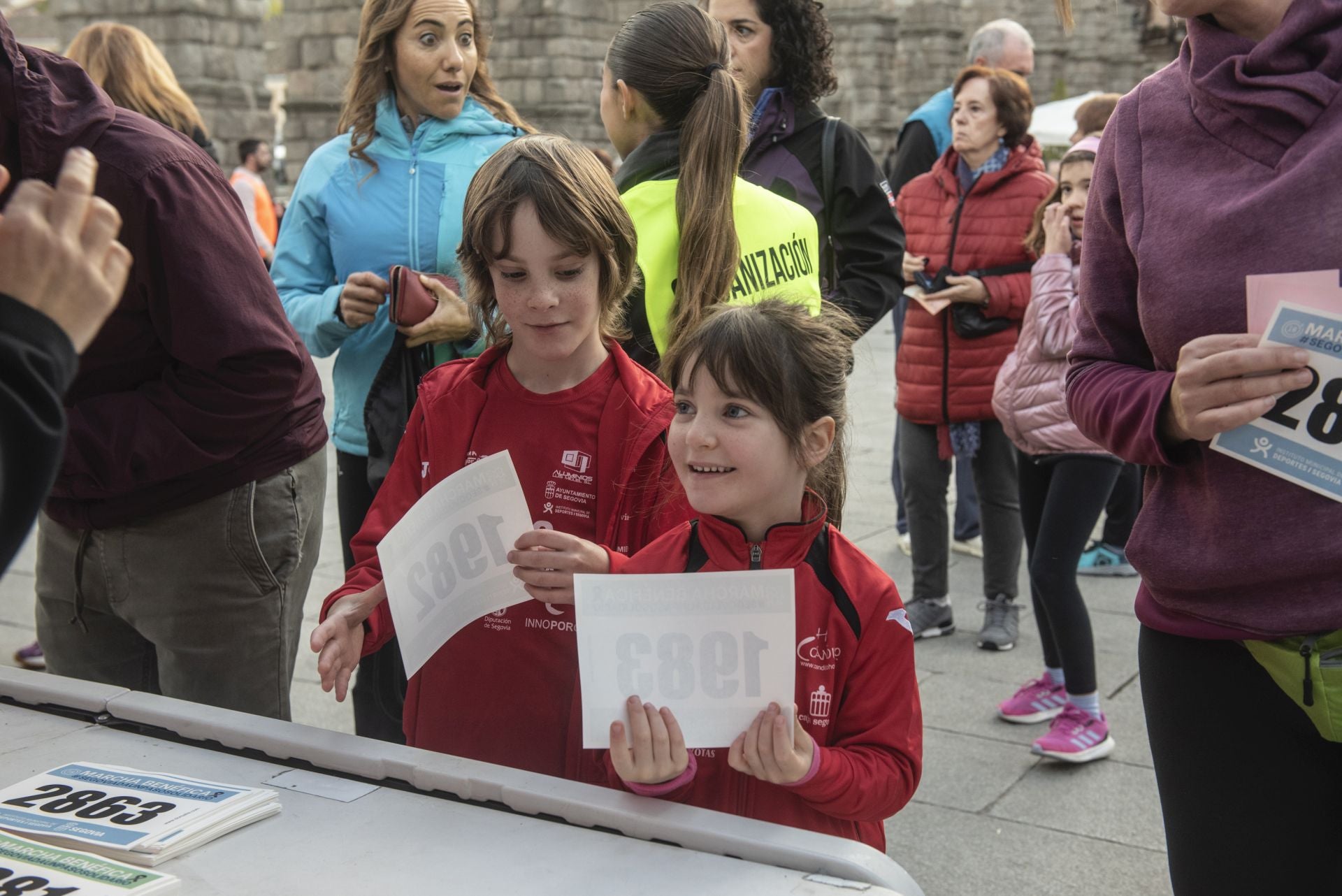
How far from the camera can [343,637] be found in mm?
2111

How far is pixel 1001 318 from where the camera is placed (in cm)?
490

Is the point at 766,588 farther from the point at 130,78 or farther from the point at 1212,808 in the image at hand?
the point at 130,78

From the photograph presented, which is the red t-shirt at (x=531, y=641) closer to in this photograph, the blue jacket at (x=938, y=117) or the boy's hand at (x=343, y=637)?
the boy's hand at (x=343, y=637)

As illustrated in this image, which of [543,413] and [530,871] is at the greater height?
[543,413]

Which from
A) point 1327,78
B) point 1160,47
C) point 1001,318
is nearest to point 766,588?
point 1327,78

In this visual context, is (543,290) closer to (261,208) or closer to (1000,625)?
(1000,625)

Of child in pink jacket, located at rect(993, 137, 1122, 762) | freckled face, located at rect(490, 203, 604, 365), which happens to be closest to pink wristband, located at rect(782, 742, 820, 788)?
freckled face, located at rect(490, 203, 604, 365)

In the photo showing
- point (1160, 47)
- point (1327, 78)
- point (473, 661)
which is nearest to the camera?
point (1327, 78)

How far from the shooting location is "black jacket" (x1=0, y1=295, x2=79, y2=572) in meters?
1.21

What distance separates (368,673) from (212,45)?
1296cm

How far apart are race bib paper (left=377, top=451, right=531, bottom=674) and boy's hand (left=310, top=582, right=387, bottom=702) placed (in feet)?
0.20

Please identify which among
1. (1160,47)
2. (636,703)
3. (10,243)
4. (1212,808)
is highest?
(1160,47)

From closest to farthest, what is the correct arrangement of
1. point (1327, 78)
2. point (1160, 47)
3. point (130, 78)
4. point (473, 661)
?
point (1327, 78) → point (473, 661) → point (130, 78) → point (1160, 47)

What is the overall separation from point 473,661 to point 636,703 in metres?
0.67
